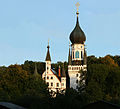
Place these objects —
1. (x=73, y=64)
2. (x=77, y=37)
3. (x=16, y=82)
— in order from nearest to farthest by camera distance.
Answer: (x=16, y=82)
(x=73, y=64)
(x=77, y=37)

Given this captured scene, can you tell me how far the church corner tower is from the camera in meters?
87.6

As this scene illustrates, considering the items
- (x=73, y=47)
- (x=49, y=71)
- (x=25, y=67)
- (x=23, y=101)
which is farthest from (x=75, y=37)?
(x=23, y=101)

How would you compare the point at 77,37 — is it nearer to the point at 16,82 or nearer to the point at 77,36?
the point at 77,36

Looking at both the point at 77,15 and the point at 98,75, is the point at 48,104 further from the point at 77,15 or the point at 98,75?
the point at 77,15

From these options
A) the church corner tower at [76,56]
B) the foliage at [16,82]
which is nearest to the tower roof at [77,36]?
the church corner tower at [76,56]

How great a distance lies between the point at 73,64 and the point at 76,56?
2.30m

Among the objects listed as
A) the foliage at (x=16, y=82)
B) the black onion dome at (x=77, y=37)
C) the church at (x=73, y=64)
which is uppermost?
the black onion dome at (x=77, y=37)

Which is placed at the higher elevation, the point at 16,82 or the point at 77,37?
the point at 77,37

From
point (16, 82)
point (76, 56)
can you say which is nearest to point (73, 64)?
point (76, 56)

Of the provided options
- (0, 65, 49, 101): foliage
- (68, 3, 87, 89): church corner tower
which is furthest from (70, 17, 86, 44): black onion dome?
(0, 65, 49, 101): foliage

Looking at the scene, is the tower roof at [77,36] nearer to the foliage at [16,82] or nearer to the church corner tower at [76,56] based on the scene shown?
the church corner tower at [76,56]

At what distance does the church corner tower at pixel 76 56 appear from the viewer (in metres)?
87.6

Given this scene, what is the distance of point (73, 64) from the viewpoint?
88.9 m

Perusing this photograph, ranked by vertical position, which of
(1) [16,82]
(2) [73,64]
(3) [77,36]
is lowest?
(1) [16,82]
